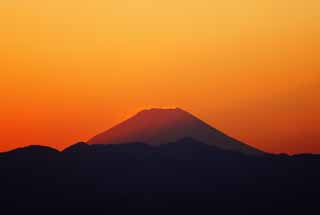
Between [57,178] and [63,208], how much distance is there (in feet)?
43.3

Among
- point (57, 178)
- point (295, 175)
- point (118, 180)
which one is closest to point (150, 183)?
point (118, 180)

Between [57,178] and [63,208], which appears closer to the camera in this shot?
[63,208]

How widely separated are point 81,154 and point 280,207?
43.1 m

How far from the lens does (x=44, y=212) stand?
143375mm

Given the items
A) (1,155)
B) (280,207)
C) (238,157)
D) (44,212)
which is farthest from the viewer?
(238,157)

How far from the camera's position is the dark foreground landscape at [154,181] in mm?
149500

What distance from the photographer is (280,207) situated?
15262cm

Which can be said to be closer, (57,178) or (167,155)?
(57,178)

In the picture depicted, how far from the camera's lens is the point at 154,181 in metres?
161

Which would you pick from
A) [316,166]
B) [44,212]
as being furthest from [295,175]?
[44,212]

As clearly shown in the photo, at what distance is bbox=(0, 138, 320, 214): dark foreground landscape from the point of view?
150 metres

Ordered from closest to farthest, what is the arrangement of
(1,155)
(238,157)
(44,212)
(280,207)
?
(44,212) < (280,207) < (1,155) < (238,157)

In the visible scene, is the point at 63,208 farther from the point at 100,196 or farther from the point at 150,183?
the point at 150,183

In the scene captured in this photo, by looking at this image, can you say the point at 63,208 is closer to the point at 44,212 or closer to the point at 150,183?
the point at 44,212
